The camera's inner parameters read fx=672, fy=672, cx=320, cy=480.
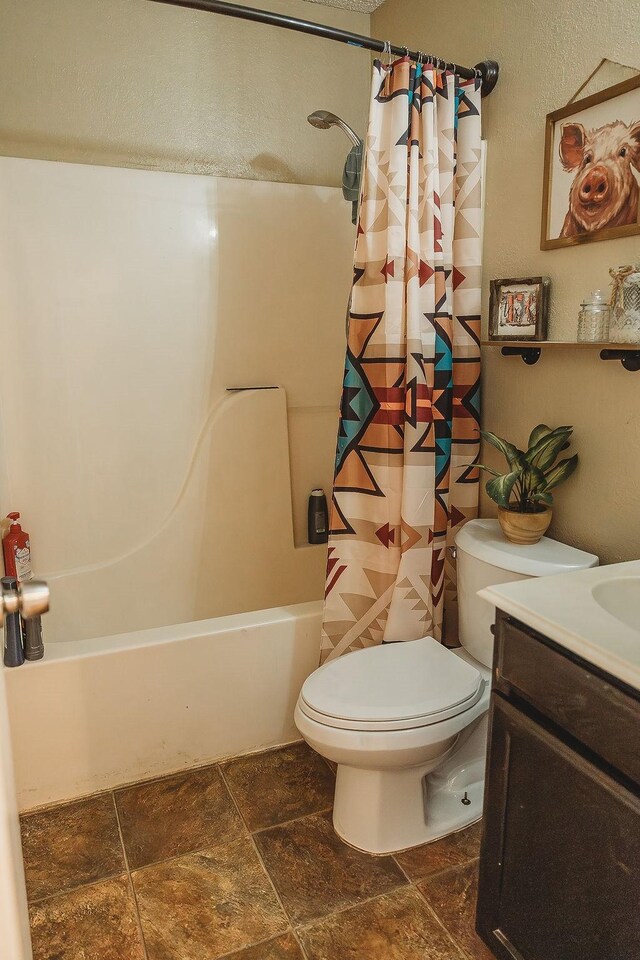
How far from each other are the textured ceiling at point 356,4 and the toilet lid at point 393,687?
2377 mm

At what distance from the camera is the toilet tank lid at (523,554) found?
1.61 metres

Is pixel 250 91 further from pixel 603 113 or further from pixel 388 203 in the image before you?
pixel 603 113

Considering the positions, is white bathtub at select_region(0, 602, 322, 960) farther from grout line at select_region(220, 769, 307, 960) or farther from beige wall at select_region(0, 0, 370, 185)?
beige wall at select_region(0, 0, 370, 185)

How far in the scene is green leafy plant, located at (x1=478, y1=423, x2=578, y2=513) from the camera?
1.71m

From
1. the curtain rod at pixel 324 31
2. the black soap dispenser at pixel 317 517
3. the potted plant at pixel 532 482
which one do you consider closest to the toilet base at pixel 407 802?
the potted plant at pixel 532 482

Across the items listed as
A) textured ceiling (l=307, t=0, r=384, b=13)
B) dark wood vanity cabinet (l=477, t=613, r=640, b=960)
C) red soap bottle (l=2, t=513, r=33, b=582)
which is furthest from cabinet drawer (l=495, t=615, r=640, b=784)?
textured ceiling (l=307, t=0, r=384, b=13)

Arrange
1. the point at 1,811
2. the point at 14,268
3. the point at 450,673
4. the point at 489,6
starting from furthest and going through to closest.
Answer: the point at 14,268 < the point at 489,6 < the point at 450,673 < the point at 1,811

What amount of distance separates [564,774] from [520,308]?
47.1 inches

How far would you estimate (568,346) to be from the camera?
1.62 m

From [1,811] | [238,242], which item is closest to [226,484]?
[238,242]

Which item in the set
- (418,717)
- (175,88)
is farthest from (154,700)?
(175,88)

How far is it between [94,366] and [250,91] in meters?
1.19

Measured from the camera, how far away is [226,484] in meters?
2.57

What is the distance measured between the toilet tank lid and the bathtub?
0.56m
